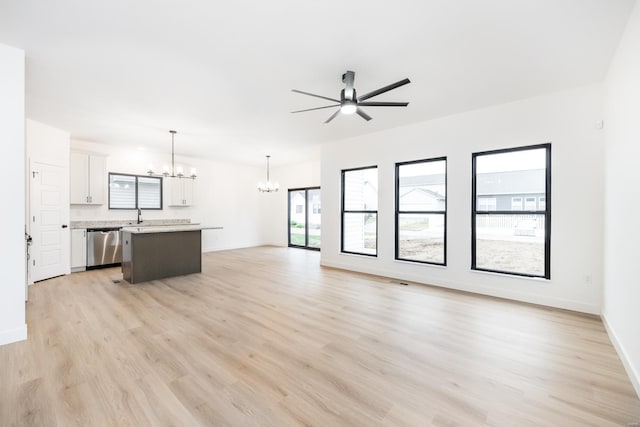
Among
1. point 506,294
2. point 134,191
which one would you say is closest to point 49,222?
point 134,191

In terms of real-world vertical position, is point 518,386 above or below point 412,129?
below

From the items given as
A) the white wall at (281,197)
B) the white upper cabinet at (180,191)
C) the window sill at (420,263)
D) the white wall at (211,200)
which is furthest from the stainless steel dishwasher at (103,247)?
the window sill at (420,263)

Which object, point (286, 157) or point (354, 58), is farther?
point (286, 157)

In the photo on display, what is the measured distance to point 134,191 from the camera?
709 cm

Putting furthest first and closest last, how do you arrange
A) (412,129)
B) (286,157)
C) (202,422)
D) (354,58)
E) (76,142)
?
(286,157), (76,142), (412,129), (354,58), (202,422)

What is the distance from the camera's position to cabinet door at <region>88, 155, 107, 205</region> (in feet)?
20.0

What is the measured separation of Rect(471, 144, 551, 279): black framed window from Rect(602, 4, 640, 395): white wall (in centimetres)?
72

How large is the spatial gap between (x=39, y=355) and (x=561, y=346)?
4.86m

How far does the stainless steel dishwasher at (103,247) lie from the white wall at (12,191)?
3.63m

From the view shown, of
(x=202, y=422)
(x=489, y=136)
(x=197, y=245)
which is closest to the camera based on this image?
(x=202, y=422)

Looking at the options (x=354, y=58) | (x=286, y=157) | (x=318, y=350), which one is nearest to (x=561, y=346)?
(x=318, y=350)

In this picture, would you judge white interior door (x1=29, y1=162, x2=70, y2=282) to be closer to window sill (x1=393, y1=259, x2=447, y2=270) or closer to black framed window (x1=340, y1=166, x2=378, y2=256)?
black framed window (x1=340, y1=166, x2=378, y2=256)

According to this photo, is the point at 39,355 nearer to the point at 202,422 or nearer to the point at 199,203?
the point at 202,422

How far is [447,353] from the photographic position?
252 centimetres
